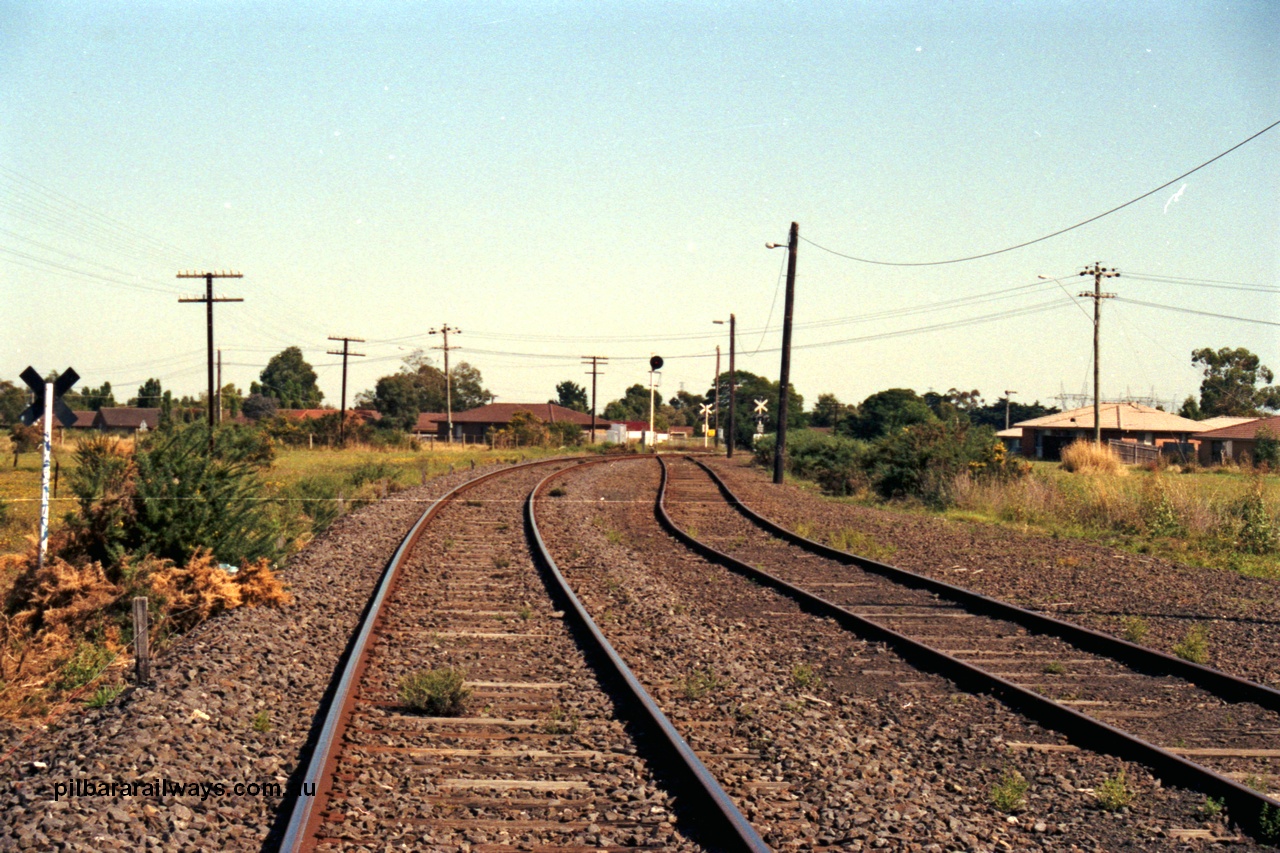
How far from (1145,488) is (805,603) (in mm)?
13299

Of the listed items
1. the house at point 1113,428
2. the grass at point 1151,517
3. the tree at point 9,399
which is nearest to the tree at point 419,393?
the tree at point 9,399

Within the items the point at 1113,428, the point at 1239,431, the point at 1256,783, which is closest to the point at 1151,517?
the point at 1256,783

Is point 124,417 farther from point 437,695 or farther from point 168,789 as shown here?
point 168,789

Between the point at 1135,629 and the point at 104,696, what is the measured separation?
9335 mm

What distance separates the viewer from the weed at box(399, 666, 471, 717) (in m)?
7.62

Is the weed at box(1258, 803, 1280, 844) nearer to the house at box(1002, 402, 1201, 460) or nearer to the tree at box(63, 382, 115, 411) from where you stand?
the house at box(1002, 402, 1201, 460)

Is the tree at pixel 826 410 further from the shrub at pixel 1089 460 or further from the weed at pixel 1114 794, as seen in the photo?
the weed at pixel 1114 794

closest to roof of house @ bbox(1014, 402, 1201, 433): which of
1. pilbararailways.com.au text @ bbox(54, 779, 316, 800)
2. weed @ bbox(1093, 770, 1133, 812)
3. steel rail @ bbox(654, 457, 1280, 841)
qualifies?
steel rail @ bbox(654, 457, 1280, 841)

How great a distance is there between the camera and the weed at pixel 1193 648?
991cm

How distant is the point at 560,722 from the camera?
7.46 meters

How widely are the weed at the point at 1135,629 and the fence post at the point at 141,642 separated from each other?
889cm

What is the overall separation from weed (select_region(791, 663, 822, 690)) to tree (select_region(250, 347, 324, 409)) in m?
159

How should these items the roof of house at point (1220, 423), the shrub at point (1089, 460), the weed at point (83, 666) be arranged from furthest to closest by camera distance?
the roof of house at point (1220, 423), the shrub at point (1089, 460), the weed at point (83, 666)

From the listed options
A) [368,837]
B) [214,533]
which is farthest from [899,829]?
[214,533]
